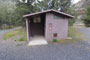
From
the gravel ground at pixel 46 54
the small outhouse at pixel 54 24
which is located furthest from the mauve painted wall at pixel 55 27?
the gravel ground at pixel 46 54

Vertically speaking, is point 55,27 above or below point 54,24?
below

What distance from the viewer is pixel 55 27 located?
22.7 ft

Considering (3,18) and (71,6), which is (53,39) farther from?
(3,18)

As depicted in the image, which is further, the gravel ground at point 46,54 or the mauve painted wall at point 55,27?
the mauve painted wall at point 55,27

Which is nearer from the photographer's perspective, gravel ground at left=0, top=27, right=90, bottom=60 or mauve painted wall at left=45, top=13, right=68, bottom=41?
gravel ground at left=0, top=27, right=90, bottom=60

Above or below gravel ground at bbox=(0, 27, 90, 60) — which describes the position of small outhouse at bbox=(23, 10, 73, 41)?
above

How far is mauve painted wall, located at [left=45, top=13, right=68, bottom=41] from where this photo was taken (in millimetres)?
6746

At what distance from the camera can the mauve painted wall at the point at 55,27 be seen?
675cm

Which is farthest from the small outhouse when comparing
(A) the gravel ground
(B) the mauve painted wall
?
(A) the gravel ground

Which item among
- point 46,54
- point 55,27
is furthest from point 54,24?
point 46,54

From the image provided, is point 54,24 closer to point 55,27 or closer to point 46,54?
point 55,27

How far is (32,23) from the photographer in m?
9.61

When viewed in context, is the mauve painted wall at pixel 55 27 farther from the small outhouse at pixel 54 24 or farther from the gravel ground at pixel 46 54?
the gravel ground at pixel 46 54

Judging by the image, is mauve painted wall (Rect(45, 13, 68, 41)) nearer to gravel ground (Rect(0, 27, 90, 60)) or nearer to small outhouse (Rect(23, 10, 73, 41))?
small outhouse (Rect(23, 10, 73, 41))
